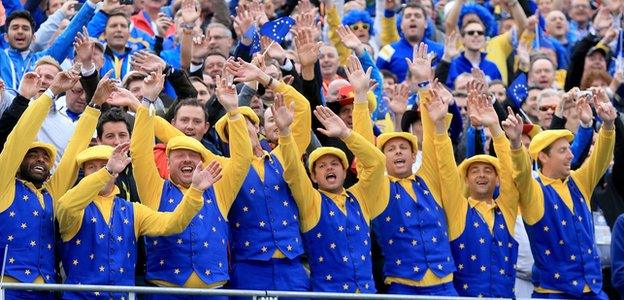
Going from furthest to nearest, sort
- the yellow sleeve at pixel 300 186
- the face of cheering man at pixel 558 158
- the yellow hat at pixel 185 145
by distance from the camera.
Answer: the face of cheering man at pixel 558 158
the yellow sleeve at pixel 300 186
the yellow hat at pixel 185 145

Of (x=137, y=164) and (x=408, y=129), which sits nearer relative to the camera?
(x=137, y=164)

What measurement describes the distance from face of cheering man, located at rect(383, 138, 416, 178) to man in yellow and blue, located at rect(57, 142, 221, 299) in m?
1.72

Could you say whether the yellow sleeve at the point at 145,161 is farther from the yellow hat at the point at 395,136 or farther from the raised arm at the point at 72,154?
the yellow hat at the point at 395,136

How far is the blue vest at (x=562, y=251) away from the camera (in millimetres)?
12492

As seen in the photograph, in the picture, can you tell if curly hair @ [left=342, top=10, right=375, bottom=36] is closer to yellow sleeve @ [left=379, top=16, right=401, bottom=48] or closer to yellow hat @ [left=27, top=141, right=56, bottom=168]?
yellow sleeve @ [left=379, top=16, right=401, bottom=48]

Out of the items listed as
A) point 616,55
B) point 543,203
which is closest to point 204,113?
point 543,203

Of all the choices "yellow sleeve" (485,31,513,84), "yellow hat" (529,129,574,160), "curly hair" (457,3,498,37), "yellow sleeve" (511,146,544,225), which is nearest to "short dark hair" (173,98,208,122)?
"yellow sleeve" (511,146,544,225)

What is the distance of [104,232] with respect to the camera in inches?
437

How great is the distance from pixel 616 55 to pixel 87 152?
26.1 ft

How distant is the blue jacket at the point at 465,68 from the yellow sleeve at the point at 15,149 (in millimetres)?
6322

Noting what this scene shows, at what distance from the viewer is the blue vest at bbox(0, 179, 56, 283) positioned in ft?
35.6

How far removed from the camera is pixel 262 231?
11.6 metres

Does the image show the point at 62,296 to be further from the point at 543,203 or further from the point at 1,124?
the point at 543,203

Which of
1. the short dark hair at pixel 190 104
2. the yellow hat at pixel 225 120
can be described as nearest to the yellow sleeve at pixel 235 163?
the yellow hat at pixel 225 120
